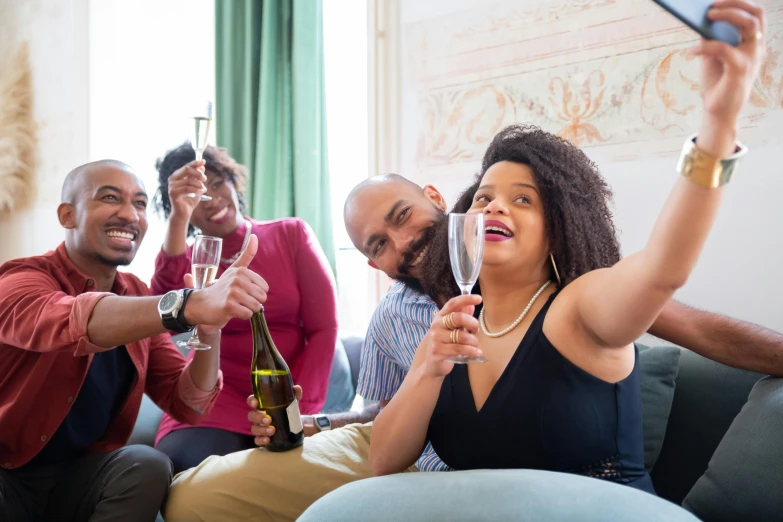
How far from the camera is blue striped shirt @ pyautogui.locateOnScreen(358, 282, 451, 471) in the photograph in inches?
73.4

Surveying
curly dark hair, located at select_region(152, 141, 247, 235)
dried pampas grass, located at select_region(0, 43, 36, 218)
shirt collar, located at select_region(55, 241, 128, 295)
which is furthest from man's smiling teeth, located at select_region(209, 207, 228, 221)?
dried pampas grass, located at select_region(0, 43, 36, 218)

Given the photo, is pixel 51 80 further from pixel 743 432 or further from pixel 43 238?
pixel 743 432

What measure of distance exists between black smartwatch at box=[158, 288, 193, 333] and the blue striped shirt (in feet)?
1.77

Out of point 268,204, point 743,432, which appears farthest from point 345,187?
point 743,432

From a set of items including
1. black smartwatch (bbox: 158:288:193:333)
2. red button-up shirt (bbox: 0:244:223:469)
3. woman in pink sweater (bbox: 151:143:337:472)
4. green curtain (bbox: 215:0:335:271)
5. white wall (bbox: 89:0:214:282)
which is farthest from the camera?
white wall (bbox: 89:0:214:282)

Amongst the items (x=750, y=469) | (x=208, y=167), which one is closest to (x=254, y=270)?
(x=208, y=167)

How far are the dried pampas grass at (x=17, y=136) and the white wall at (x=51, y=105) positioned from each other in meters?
0.06

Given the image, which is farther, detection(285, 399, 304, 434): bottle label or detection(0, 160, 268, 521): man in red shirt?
detection(285, 399, 304, 434): bottle label

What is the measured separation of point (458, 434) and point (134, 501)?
38.9 inches

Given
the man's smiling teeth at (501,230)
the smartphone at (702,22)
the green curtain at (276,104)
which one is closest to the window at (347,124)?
the green curtain at (276,104)

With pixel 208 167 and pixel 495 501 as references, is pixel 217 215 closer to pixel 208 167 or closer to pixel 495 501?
pixel 208 167

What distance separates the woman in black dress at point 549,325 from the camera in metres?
1.09

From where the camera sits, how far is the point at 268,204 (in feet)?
12.2

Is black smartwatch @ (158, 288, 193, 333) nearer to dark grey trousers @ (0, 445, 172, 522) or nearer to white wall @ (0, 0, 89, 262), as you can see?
dark grey trousers @ (0, 445, 172, 522)
